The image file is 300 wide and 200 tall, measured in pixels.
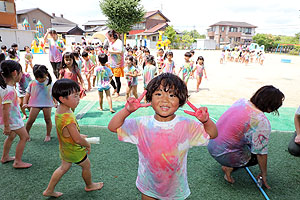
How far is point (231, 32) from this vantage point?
6128 centimetres

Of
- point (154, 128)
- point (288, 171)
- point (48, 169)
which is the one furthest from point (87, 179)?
point (288, 171)

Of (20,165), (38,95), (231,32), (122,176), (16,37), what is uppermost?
(231,32)

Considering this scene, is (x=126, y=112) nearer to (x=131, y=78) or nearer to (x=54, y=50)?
(x=131, y=78)

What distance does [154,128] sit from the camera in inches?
58.3

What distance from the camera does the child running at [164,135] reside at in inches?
55.1

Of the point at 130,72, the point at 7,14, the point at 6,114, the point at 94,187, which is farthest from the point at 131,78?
the point at 7,14

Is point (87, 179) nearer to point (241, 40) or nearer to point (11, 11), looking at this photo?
point (11, 11)

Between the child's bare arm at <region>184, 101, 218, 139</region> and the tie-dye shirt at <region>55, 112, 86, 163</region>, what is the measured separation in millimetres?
1325

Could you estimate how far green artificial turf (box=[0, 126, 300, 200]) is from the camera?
95.7 inches

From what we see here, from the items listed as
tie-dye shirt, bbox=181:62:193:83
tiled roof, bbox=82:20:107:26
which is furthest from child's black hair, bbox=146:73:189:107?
tiled roof, bbox=82:20:107:26

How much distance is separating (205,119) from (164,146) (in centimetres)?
38

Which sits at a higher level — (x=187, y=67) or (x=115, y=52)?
(x=115, y=52)

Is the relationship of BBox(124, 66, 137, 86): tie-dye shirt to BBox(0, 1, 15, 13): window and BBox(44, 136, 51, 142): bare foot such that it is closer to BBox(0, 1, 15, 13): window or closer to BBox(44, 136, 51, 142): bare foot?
BBox(44, 136, 51, 142): bare foot

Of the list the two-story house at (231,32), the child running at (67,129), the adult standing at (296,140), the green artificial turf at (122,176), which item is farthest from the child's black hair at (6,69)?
the two-story house at (231,32)
